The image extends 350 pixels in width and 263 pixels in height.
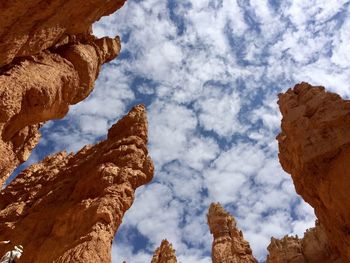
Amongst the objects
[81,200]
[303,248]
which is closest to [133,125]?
[81,200]

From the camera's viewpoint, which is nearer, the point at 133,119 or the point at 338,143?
the point at 338,143

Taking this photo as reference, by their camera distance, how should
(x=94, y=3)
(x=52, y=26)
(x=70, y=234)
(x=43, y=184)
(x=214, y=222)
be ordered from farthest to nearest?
(x=214, y=222), (x=43, y=184), (x=70, y=234), (x=94, y=3), (x=52, y=26)

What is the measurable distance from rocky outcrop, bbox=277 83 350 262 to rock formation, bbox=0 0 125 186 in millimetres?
13562

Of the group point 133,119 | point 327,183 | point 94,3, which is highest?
point 133,119

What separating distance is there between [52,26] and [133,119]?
37.0 feet

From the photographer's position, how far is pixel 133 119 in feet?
85.8

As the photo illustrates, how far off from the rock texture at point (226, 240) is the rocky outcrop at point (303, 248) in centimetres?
265

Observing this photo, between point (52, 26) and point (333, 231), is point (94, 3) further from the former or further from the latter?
point (333, 231)

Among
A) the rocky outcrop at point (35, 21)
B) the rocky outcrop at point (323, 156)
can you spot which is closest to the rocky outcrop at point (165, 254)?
the rocky outcrop at point (323, 156)

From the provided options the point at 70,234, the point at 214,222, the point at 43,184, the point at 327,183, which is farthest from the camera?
the point at 214,222

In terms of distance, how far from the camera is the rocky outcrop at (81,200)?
1745 cm

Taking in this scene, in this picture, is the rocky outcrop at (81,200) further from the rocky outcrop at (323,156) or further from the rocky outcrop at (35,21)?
the rocky outcrop at (323,156)

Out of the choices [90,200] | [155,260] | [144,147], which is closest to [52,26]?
[90,200]

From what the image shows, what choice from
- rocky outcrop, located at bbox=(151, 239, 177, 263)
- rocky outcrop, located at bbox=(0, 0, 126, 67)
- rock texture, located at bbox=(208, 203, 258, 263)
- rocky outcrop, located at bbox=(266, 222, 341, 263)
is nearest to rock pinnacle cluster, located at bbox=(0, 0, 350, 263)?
rocky outcrop, located at bbox=(0, 0, 126, 67)
